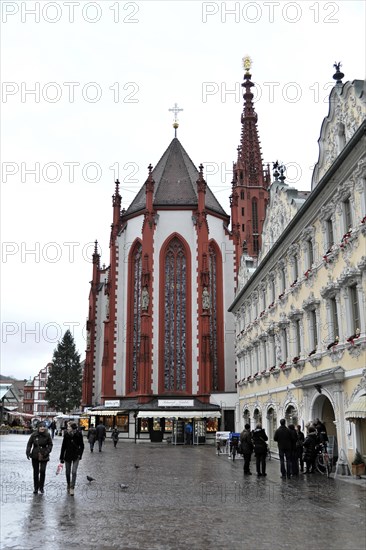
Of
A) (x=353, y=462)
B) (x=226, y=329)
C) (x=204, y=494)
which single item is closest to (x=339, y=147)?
(x=353, y=462)

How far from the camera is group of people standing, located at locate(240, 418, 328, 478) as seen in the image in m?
16.4

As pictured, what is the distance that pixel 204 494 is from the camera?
43.2ft

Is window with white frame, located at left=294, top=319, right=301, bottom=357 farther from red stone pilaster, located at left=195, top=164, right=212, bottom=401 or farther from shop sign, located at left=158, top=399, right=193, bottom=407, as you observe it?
red stone pilaster, located at left=195, top=164, right=212, bottom=401

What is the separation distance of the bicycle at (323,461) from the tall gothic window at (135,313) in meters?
32.1

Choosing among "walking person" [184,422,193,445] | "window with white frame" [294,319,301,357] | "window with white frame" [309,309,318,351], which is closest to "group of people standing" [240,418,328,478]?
"window with white frame" [309,309,318,351]

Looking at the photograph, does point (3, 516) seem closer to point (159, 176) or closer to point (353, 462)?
point (353, 462)

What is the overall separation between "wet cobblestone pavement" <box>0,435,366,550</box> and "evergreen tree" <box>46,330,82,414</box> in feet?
245

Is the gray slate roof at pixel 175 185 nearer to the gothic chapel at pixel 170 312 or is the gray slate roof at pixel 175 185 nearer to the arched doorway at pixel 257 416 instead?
the gothic chapel at pixel 170 312

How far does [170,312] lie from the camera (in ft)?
164

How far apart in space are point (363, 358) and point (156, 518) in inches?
361

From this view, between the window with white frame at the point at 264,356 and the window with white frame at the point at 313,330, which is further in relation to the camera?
the window with white frame at the point at 264,356

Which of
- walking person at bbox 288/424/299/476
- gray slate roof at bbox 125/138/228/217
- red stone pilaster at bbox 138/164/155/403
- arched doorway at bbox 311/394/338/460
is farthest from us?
gray slate roof at bbox 125/138/228/217

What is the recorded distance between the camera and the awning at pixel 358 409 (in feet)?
51.4

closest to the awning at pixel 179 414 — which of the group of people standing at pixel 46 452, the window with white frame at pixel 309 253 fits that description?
the window with white frame at pixel 309 253
